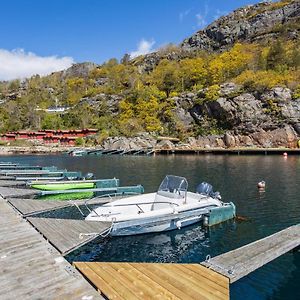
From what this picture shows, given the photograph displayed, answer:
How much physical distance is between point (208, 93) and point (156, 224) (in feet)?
264

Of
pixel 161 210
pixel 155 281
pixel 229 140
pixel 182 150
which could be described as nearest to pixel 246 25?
pixel 229 140

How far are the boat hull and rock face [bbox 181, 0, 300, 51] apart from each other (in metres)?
139

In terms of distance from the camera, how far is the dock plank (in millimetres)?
12156

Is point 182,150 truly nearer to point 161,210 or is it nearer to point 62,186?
point 62,186

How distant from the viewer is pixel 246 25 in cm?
15975

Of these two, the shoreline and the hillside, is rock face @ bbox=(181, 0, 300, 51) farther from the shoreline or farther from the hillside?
the shoreline

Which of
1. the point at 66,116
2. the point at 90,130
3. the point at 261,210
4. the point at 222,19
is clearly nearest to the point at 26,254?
the point at 261,210

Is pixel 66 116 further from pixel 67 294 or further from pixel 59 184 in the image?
pixel 67 294

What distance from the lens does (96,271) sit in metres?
9.51

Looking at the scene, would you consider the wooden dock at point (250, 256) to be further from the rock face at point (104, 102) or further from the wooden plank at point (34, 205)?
the rock face at point (104, 102)

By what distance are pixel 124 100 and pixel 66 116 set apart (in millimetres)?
28081

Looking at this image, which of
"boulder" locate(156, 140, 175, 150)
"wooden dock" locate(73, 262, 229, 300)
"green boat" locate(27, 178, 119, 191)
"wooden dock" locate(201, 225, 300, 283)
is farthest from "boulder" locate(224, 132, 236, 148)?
"wooden dock" locate(73, 262, 229, 300)

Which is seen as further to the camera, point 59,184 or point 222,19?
point 222,19

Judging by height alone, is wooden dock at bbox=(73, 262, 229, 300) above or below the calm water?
above
